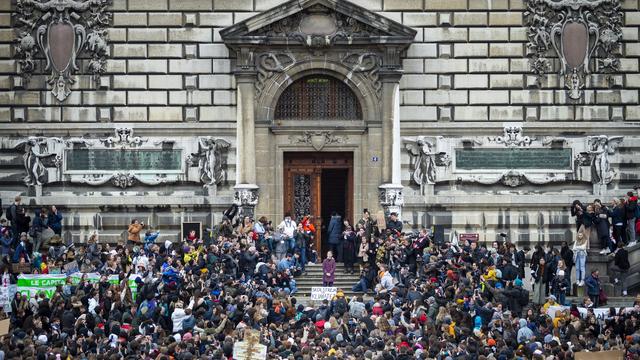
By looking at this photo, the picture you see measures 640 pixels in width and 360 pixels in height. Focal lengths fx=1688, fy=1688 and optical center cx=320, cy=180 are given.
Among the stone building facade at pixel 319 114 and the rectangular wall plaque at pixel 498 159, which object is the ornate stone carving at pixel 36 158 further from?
the rectangular wall plaque at pixel 498 159

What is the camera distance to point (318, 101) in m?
57.1

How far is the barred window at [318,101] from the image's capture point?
187ft

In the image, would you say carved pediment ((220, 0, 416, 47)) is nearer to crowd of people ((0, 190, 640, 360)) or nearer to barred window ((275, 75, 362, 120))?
barred window ((275, 75, 362, 120))

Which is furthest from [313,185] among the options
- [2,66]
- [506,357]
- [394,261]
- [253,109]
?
[506,357]

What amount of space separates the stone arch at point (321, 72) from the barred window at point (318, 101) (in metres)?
0.36

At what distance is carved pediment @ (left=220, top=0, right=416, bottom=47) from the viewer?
56062 mm

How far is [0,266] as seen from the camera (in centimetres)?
4922

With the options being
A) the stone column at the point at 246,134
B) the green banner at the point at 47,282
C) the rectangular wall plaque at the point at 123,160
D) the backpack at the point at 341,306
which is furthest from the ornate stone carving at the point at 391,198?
the green banner at the point at 47,282

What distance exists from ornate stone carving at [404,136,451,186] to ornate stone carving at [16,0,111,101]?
35.9 ft

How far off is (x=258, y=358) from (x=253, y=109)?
64.2ft

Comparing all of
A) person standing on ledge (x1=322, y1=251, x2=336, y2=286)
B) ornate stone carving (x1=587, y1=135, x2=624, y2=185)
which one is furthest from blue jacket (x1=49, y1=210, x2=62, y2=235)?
ornate stone carving (x1=587, y1=135, x2=624, y2=185)

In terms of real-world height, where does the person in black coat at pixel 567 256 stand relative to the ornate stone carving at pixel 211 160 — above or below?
below

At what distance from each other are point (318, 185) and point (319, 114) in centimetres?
244

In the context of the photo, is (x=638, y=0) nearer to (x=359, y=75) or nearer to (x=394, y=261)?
(x=359, y=75)
